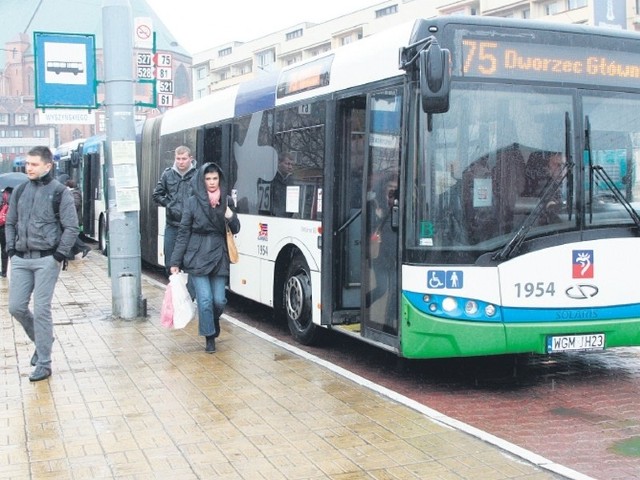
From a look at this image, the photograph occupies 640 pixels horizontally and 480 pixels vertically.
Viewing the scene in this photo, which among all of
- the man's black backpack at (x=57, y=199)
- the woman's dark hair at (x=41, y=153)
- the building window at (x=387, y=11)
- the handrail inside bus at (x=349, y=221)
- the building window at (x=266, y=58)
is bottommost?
the handrail inside bus at (x=349, y=221)

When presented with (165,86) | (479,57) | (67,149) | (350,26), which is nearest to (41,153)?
(479,57)

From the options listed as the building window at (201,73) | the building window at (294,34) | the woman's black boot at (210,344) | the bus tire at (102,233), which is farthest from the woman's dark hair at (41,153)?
the building window at (201,73)

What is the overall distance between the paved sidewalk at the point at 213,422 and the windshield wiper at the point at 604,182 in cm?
239

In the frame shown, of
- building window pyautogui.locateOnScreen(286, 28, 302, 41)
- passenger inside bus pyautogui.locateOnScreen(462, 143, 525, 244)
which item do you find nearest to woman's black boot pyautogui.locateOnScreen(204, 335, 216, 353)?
passenger inside bus pyautogui.locateOnScreen(462, 143, 525, 244)

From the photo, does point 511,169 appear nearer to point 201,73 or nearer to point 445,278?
point 445,278

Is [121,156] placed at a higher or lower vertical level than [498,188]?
higher

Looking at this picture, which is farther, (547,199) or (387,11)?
(387,11)

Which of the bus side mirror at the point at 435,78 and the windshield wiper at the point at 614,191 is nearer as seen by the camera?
the bus side mirror at the point at 435,78

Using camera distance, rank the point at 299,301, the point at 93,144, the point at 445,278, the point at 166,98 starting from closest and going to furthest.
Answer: the point at 445,278 < the point at 299,301 < the point at 93,144 < the point at 166,98

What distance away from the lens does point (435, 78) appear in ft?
21.7

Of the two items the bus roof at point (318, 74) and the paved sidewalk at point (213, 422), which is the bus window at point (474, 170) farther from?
the paved sidewalk at point (213, 422)

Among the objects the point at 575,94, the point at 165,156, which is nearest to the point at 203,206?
the point at 575,94

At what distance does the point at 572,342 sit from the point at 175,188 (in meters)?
5.70

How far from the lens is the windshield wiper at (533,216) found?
275 inches
